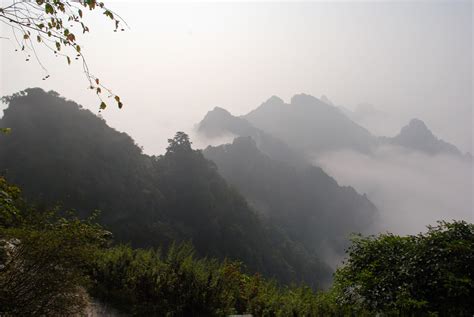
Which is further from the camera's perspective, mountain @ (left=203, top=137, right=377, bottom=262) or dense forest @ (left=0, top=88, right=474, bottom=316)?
mountain @ (left=203, top=137, right=377, bottom=262)

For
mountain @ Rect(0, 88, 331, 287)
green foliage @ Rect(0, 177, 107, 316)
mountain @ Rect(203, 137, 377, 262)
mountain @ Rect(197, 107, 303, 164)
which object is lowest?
green foliage @ Rect(0, 177, 107, 316)

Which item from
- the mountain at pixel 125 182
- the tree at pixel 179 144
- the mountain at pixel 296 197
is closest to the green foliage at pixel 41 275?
the mountain at pixel 125 182

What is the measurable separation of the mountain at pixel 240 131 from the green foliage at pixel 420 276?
162m

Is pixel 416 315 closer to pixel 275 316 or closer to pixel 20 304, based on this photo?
pixel 275 316

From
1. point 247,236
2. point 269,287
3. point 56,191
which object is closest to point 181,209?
point 247,236

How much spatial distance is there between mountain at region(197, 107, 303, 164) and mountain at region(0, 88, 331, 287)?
99.7m

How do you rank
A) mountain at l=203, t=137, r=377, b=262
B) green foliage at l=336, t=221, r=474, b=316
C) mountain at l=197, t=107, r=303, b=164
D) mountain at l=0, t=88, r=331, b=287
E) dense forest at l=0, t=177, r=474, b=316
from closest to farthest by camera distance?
1. dense forest at l=0, t=177, r=474, b=316
2. green foliage at l=336, t=221, r=474, b=316
3. mountain at l=0, t=88, r=331, b=287
4. mountain at l=203, t=137, r=377, b=262
5. mountain at l=197, t=107, r=303, b=164

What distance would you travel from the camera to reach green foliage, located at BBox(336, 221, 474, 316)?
5031 mm

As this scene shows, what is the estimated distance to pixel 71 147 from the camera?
52.1 meters

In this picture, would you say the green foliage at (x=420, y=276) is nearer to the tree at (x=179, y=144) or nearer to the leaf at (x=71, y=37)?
the leaf at (x=71, y=37)

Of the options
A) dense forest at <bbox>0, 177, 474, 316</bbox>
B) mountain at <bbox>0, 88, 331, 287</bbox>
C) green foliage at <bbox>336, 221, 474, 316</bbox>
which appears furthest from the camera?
mountain at <bbox>0, 88, 331, 287</bbox>

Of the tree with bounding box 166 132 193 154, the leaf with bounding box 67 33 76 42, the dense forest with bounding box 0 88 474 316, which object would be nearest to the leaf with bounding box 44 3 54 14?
the leaf with bounding box 67 33 76 42

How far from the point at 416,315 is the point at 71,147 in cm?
5582

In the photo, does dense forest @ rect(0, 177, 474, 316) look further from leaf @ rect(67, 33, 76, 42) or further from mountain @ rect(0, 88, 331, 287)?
mountain @ rect(0, 88, 331, 287)
